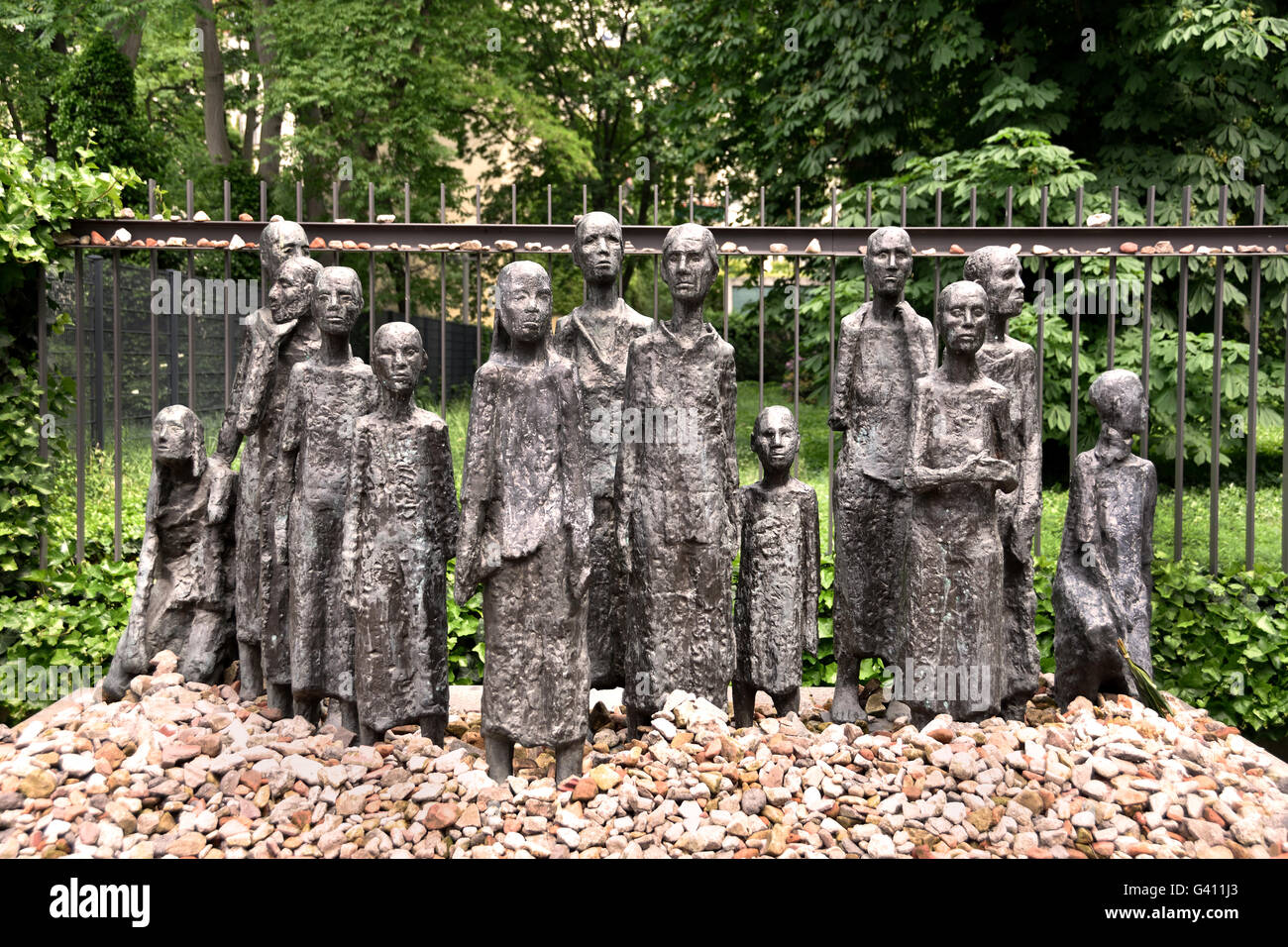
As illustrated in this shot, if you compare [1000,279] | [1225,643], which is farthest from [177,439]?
[1225,643]

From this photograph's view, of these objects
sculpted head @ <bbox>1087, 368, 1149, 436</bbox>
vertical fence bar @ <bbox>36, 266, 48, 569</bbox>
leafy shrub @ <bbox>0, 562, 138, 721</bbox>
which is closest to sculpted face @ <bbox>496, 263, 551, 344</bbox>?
sculpted head @ <bbox>1087, 368, 1149, 436</bbox>

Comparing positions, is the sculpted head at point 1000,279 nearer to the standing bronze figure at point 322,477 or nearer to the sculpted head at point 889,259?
the sculpted head at point 889,259

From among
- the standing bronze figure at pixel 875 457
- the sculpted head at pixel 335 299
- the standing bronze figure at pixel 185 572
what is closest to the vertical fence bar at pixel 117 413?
the standing bronze figure at pixel 185 572

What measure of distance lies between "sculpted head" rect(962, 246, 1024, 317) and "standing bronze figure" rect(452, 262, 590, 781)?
7.26 feet

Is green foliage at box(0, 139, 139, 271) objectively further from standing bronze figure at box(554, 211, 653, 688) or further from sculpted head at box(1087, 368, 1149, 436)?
sculpted head at box(1087, 368, 1149, 436)

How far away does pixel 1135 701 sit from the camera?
16.0 feet

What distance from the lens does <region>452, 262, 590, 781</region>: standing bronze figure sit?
13.2 feet

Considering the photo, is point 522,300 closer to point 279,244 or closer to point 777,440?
point 777,440

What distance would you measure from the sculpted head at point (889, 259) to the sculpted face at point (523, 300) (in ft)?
5.96

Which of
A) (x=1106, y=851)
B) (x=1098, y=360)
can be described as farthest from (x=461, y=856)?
(x=1098, y=360)

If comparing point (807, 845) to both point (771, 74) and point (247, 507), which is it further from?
point (771, 74)

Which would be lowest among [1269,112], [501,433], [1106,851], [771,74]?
[1106,851]

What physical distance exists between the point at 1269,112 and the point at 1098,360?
3296 mm

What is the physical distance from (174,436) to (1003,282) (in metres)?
4.09
